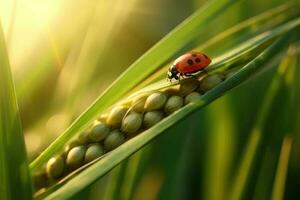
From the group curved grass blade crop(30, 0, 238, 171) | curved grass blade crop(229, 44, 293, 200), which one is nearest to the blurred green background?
curved grass blade crop(229, 44, 293, 200)

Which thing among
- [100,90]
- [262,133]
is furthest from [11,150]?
[100,90]

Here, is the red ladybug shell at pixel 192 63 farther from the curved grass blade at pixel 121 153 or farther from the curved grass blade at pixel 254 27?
the curved grass blade at pixel 121 153

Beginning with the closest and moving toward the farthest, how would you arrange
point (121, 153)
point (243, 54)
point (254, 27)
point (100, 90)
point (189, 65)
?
point (121, 153) < point (243, 54) < point (189, 65) < point (254, 27) < point (100, 90)

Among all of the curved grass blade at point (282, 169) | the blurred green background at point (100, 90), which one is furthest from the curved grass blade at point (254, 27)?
the curved grass blade at point (282, 169)

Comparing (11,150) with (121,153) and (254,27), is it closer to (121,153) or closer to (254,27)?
(121,153)

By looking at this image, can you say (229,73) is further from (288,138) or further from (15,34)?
(15,34)

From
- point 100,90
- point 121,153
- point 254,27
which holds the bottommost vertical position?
point 121,153

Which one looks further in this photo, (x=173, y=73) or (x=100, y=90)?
(x=100, y=90)

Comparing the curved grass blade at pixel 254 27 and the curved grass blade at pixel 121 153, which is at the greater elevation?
the curved grass blade at pixel 254 27

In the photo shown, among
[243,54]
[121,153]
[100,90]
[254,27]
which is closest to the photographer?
[121,153]
